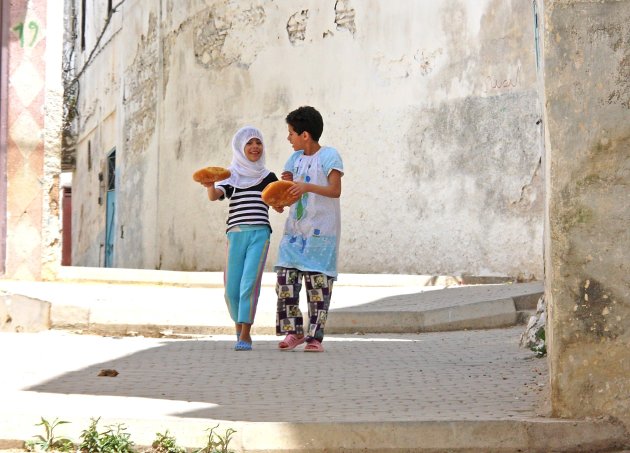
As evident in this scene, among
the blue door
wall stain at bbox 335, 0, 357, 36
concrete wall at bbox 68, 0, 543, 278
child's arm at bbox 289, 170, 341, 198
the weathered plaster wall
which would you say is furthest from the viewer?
the blue door

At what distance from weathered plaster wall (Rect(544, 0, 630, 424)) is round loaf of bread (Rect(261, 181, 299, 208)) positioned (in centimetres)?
283

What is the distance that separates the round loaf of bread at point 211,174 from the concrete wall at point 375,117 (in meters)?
5.89

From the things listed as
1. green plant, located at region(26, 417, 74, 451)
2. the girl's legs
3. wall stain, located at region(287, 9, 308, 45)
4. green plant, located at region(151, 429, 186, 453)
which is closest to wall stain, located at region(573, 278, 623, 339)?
green plant, located at region(151, 429, 186, 453)

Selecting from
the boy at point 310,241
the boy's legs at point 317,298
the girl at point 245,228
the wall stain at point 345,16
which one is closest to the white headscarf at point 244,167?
the girl at point 245,228

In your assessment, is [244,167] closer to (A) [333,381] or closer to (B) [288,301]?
(B) [288,301]

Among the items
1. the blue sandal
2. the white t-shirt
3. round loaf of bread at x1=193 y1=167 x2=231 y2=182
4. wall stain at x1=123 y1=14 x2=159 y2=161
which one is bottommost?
the blue sandal

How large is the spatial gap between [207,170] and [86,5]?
18915 mm

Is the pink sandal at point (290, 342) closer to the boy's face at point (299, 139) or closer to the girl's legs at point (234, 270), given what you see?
the girl's legs at point (234, 270)

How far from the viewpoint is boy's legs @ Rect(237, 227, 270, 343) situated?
733cm

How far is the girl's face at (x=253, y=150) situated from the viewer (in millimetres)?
7488

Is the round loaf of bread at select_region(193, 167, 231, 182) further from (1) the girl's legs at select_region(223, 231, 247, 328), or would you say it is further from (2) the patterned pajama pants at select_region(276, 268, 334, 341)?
(2) the patterned pajama pants at select_region(276, 268, 334, 341)

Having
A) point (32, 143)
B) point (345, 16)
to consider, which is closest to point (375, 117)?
point (345, 16)

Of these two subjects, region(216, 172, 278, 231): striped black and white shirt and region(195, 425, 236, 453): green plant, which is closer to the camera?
region(195, 425, 236, 453): green plant

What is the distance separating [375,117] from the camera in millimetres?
14312
